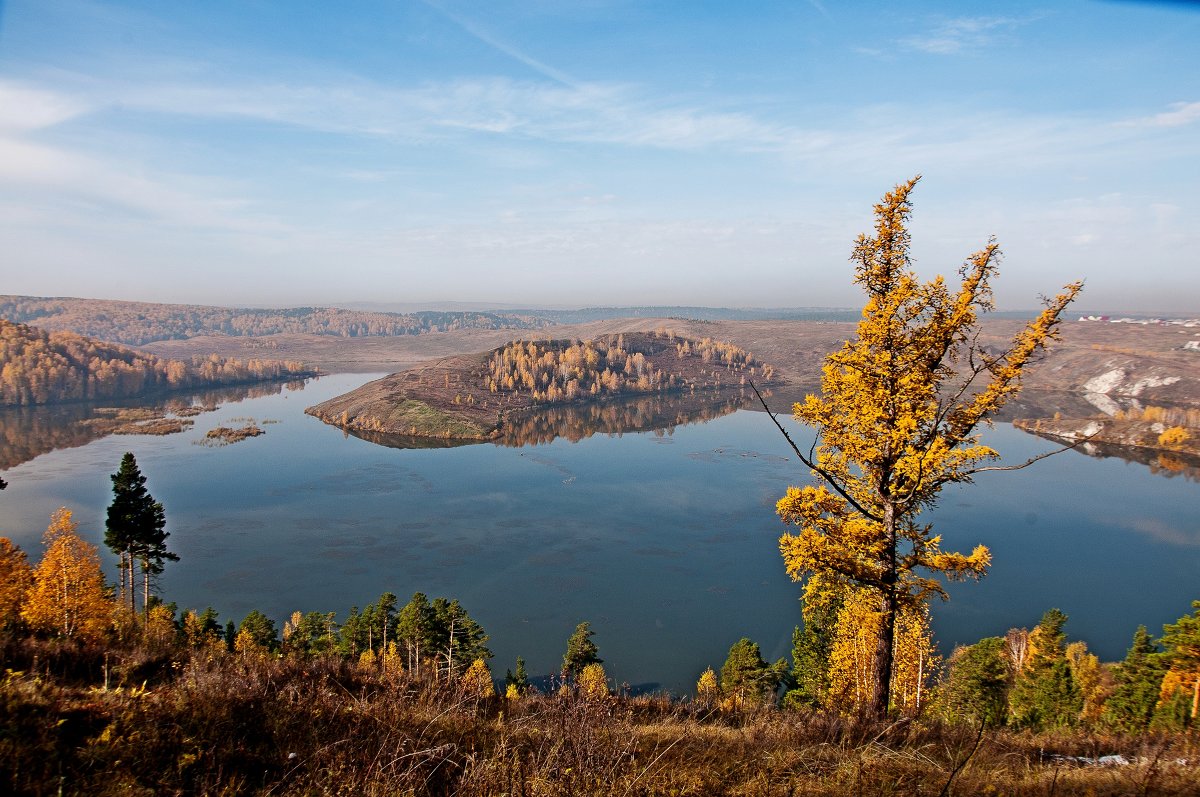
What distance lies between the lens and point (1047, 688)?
24.0 meters

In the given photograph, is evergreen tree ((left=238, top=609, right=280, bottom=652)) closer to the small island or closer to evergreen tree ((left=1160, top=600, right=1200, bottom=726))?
evergreen tree ((left=1160, top=600, right=1200, bottom=726))

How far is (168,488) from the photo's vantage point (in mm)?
73812

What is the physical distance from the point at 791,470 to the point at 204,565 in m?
72.5

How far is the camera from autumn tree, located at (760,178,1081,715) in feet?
27.7

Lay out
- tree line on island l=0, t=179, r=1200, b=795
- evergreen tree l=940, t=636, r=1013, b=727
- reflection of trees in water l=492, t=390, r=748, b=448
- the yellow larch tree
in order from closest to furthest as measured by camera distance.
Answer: tree line on island l=0, t=179, r=1200, b=795 → the yellow larch tree → evergreen tree l=940, t=636, r=1013, b=727 → reflection of trees in water l=492, t=390, r=748, b=448

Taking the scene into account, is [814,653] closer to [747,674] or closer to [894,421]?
[747,674]

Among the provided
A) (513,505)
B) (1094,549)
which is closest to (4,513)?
(513,505)

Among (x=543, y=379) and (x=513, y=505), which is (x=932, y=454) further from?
(x=543, y=379)

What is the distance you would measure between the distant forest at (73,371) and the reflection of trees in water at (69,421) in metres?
6.88

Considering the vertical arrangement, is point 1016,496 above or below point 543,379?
below

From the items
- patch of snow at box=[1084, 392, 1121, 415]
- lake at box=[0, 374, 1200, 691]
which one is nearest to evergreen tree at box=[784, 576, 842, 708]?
lake at box=[0, 374, 1200, 691]

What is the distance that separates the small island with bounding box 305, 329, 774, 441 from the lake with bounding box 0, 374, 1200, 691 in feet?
79.7

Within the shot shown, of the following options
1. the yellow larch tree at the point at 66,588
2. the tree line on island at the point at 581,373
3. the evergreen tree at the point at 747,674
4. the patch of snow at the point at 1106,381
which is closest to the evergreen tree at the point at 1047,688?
the evergreen tree at the point at 747,674

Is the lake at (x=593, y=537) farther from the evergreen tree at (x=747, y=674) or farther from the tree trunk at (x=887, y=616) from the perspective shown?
the tree trunk at (x=887, y=616)
